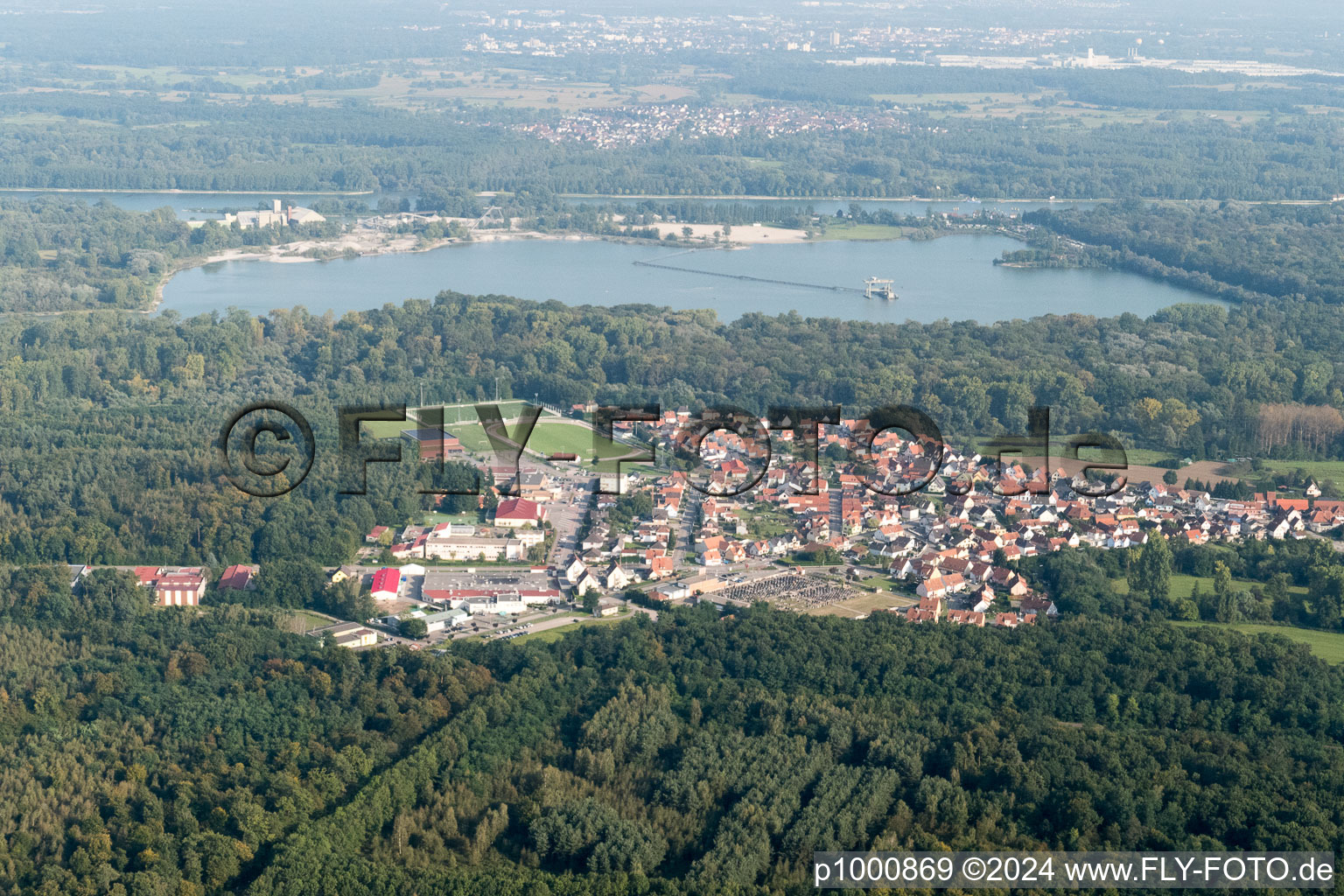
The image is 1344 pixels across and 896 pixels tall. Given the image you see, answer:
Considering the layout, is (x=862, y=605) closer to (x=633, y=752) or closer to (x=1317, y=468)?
(x=633, y=752)

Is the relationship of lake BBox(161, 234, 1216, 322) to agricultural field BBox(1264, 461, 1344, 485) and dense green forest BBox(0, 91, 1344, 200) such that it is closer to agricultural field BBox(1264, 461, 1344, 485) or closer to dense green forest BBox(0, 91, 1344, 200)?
dense green forest BBox(0, 91, 1344, 200)

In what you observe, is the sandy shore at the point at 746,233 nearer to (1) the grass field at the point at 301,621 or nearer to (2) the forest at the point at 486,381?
(2) the forest at the point at 486,381

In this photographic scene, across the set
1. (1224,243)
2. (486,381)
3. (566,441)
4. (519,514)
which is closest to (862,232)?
(1224,243)

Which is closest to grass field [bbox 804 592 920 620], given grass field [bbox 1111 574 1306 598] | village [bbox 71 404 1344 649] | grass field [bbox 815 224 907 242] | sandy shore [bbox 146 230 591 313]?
village [bbox 71 404 1344 649]

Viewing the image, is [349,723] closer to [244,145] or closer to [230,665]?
[230,665]

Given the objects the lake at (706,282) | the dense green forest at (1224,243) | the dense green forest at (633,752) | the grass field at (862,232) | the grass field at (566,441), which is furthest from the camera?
the grass field at (862,232)

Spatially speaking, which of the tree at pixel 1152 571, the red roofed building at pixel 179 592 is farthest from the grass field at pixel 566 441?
the tree at pixel 1152 571

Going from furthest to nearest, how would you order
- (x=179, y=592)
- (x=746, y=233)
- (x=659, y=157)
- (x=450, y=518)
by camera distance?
(x=659, y=157) < (x=746, y=233) < (x=450, y=518) < (x=179, y=592)
